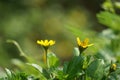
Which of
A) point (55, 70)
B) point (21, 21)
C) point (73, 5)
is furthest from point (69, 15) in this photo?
point (55, 70)

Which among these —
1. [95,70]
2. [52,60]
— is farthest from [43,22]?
[95,70]

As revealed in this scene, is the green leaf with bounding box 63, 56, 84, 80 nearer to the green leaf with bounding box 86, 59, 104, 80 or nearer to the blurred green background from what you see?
the green leaf with bounding box 86, 59, 104, 80

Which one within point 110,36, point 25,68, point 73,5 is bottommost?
point 25,68

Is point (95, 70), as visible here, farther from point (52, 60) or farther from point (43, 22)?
point (43, 22)

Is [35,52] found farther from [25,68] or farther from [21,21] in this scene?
[25,68]

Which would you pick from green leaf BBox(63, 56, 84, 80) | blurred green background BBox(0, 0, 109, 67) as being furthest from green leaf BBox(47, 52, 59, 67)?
blurred green background BBox(0, 0, 109, 67)

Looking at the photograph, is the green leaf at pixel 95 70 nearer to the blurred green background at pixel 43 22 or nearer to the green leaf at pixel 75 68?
the green leaf at pixel 75 68
